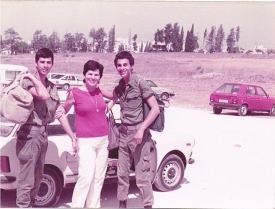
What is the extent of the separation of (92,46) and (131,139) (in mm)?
22274

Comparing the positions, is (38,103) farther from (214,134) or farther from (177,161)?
(214,134)

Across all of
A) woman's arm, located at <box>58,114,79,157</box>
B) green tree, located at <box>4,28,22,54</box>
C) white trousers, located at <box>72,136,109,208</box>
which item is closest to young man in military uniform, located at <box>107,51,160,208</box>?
white trousers, located at <box>72,136,109,208</box>

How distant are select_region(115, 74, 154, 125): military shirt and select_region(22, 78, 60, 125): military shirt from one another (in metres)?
0.78

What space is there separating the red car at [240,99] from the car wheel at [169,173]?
11.3 metres

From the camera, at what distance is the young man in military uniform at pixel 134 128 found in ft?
14.0

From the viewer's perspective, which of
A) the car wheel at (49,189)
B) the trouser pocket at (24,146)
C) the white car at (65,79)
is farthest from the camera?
the white car at (65,79)

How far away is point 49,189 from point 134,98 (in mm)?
1480

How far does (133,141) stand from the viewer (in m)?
4.34

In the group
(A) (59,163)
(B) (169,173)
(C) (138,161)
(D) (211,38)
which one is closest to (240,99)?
(D) (211,38)

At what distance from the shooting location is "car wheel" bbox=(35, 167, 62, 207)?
4465mm

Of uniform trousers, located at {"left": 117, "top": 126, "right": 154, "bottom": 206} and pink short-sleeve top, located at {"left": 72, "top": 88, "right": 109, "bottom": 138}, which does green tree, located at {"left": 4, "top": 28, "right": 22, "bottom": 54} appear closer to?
pink short-sleeve top, located at {"left": 72, "top": 88, "right": 109, "bottom": 138}

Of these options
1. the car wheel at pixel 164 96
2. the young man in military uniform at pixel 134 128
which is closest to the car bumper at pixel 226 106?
the car wheel at pixel 164 96

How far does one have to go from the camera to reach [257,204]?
534 cm

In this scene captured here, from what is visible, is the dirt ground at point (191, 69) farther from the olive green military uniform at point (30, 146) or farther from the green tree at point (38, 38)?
the olive green military uniform at point (30, 146)
